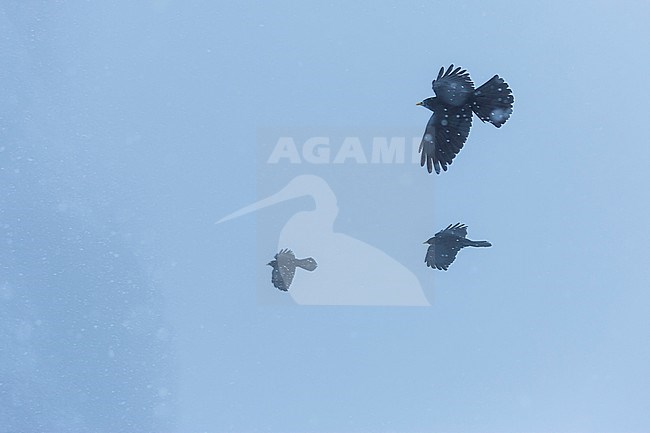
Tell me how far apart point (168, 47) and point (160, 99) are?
0.79 ft

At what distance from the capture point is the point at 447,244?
2.28 m

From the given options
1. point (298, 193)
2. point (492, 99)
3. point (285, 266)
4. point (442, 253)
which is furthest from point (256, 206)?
point (492, 99)

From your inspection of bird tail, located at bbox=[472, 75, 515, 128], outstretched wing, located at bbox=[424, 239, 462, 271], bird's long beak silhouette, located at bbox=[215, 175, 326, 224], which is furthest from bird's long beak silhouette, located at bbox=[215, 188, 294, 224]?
bird tail, located at bbox=[472, 75, 515, 128]

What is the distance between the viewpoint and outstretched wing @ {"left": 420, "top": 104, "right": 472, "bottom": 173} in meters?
2.00

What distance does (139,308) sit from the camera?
8.36 ft

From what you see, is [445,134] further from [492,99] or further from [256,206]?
[256,206]

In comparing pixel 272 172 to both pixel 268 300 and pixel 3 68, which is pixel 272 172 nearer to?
pixel 268 300

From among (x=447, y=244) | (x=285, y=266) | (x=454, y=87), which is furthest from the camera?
(x=285, y=266)

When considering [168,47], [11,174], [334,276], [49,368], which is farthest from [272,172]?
[49,368]

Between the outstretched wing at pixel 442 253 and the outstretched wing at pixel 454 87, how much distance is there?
0.61 metres

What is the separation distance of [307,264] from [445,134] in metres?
0.88

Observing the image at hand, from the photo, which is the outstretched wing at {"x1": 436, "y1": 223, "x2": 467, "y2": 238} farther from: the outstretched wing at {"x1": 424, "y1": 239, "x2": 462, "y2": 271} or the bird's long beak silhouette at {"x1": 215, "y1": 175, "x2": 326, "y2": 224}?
the bird's long beak silhouette at {"x1": 215, "y1": 175, "x2": 326, "y2": 224}

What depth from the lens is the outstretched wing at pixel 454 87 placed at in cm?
196

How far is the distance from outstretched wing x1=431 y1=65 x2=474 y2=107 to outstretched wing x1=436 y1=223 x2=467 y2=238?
1.89ft
